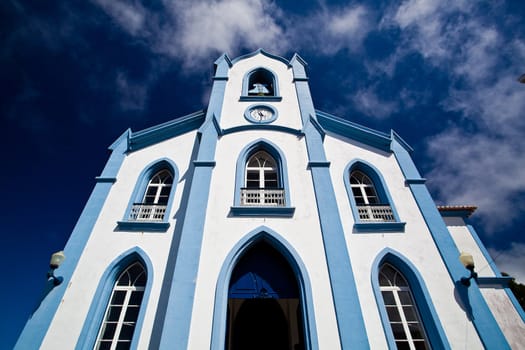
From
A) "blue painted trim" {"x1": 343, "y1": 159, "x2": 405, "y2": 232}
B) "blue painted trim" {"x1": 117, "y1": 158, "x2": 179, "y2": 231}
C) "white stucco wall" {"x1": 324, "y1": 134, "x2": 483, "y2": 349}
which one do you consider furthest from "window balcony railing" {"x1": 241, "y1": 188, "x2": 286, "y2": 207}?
"blue painted trim" {"x1": 117, "y1": 158, "x2": 179, "y2": 231}

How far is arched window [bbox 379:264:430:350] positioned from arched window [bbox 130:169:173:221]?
6419 millimetres

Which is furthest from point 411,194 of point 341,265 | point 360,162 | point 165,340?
point 165,340

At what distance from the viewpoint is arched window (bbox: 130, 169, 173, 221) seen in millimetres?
7609

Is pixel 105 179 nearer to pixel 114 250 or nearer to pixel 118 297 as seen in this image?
pixel 114 250

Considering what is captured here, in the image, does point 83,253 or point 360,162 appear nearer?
point 83,253

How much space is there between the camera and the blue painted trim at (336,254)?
17.0 ft

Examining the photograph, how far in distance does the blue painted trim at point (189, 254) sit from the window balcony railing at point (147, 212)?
0.90 metres

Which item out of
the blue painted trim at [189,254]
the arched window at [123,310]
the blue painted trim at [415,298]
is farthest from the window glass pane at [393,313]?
the arched window at [123,310]

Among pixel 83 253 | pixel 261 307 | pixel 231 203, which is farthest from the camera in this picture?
pixel 261 307

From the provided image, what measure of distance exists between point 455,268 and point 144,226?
8.18 metres

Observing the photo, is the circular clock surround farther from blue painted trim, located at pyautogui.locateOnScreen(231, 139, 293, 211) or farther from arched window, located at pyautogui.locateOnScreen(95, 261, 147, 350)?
arched window, located at pyautogui.locateOnScreen(95, 261, 147, 350)

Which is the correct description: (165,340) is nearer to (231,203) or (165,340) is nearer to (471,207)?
(231,203)

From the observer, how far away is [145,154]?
929 centimetres

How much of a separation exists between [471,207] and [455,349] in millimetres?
6662
